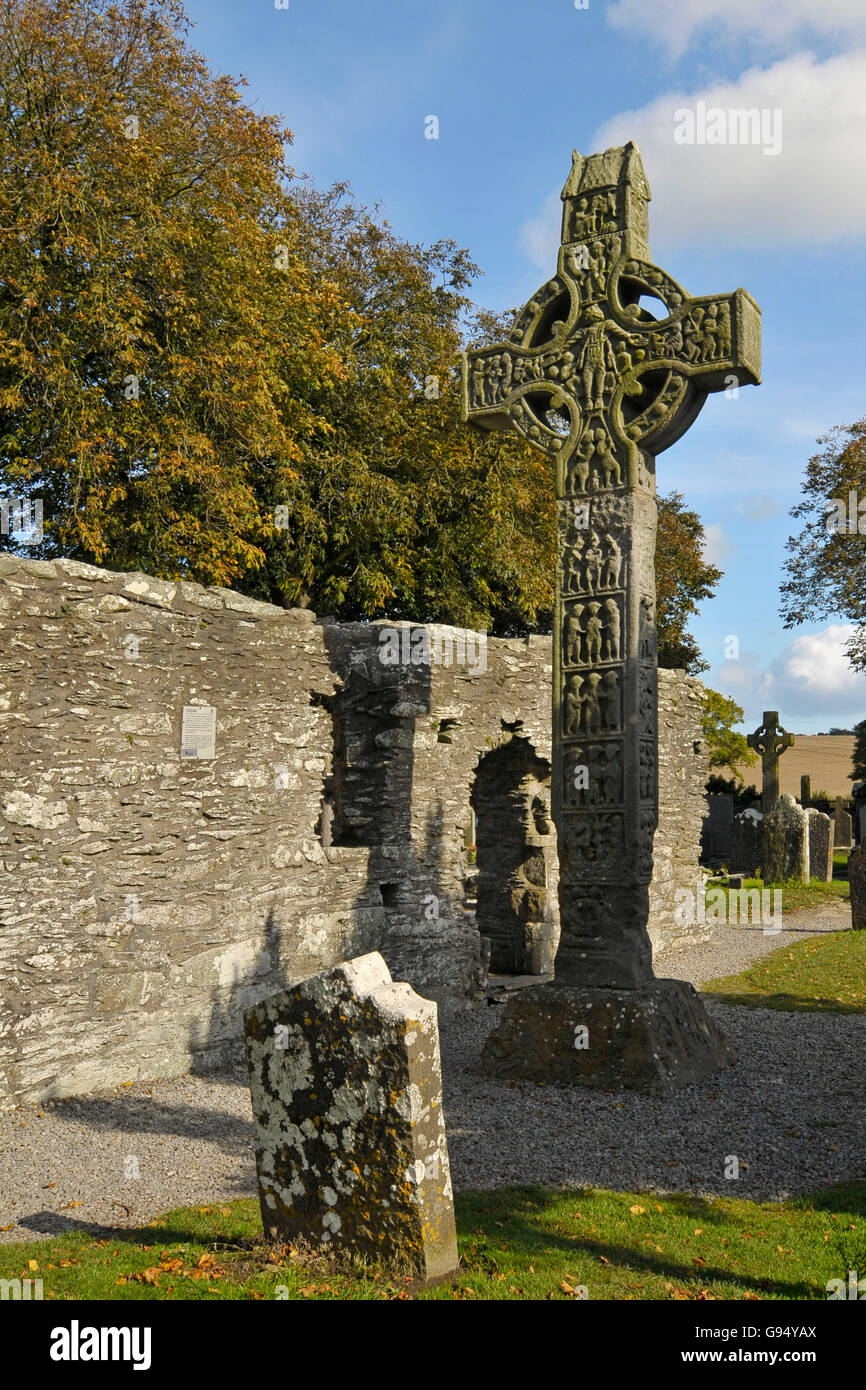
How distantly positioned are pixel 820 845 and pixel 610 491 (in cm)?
1622

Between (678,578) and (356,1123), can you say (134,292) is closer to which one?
(356,1123)

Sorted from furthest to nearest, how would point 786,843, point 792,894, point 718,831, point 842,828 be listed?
point 842,828 < point 718,831 < point 786,843 < point 792,894

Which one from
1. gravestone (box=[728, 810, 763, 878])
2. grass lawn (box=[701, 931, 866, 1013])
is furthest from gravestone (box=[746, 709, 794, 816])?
grass lawn (box=[701, 931, 866, 1013])

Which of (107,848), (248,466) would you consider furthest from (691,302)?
(248,466)

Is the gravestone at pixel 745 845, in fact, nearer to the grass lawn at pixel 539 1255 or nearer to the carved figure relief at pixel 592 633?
the carved figure relief at pixel 592 633

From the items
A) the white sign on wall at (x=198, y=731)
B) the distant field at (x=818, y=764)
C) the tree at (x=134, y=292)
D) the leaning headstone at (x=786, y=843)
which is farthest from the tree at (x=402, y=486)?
the distant field at (x=818, y=764)

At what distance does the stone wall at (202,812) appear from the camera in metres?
7.08

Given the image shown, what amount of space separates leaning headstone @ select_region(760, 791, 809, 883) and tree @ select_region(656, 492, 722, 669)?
277 inches

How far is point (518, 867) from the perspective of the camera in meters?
12.8

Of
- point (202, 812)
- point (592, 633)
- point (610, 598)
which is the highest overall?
point (610, 598)

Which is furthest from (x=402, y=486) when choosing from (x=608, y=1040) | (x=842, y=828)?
(x=842, y=828)

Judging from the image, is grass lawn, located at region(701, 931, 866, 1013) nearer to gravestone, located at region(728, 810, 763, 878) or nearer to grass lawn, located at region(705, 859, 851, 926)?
grass lawn, located at region(705, 859, 851, 926)

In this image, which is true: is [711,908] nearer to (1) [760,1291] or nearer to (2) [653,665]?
(2) [653,665]
